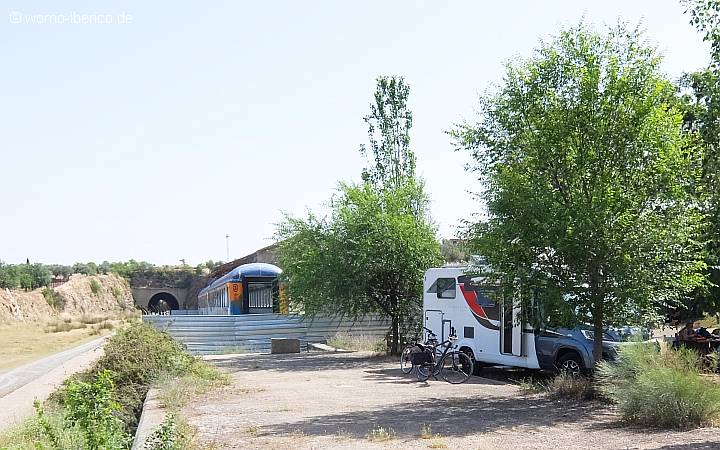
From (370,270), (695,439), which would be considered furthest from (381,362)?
(695,439)

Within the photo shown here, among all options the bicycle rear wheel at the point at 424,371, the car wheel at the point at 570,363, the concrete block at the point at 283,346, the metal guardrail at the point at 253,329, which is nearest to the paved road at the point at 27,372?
the metal guardrail at the point at 253,329

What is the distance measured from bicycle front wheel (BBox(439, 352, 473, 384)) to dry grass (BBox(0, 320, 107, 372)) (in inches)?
756

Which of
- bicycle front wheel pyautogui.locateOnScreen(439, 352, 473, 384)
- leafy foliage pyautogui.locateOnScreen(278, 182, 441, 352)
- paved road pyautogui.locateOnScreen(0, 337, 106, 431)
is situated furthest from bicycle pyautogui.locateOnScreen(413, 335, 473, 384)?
paved road pyautogui.locateOnScreen(0, 337, 106, 431)

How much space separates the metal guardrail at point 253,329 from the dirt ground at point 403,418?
12268 millimetres

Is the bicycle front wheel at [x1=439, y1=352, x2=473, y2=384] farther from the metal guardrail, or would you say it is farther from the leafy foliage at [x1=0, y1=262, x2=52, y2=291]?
the leafy foliage at [x1=0, y1=262, x2=52, y2=291]

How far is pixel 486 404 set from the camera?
14.7 m

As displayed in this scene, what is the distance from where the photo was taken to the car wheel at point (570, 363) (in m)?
17.6

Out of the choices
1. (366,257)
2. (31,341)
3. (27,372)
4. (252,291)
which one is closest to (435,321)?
(366,257)

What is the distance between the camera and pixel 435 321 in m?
22.6

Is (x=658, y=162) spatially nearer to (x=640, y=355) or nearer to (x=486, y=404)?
(x=640, y=355)

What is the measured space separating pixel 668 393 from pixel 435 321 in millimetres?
11594

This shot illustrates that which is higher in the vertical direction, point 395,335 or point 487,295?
point 487,295

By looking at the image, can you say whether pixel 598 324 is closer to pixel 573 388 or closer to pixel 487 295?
pixel 573 388

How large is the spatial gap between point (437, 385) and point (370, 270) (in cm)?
837
